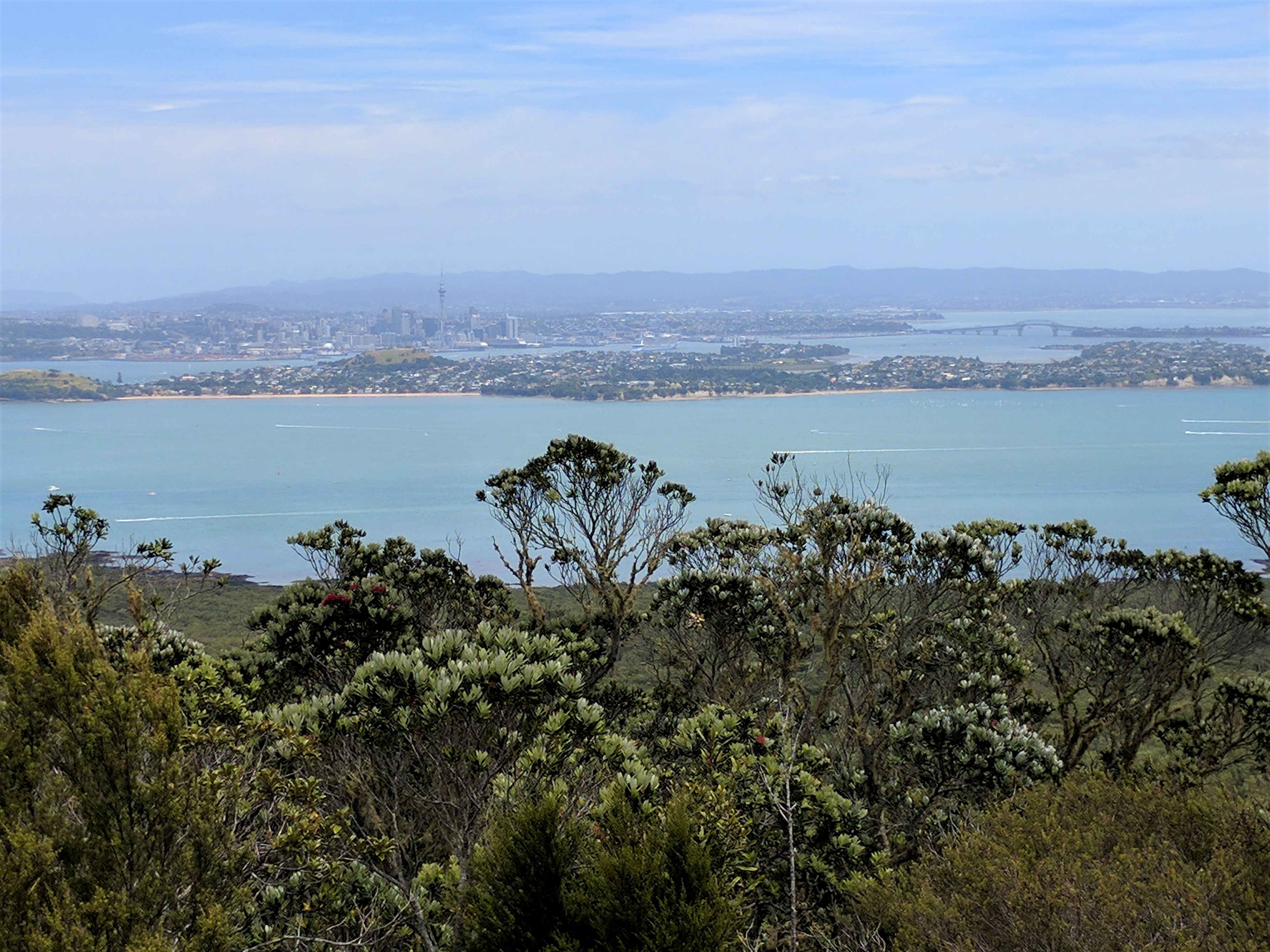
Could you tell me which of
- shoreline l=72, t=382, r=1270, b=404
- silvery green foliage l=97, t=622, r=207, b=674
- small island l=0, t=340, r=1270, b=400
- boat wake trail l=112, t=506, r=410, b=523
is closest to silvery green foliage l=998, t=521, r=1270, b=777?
silvery green foliage l=97, t=622, r=207, b=674

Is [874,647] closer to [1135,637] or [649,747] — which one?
[649,747]

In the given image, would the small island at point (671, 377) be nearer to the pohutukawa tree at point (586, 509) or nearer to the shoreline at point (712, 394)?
the shoreline at point (712, 394)

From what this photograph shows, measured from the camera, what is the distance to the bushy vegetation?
4.63 m

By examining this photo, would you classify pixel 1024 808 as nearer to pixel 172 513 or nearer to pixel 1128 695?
pixel 1128 695

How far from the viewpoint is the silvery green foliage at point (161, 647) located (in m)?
7.59

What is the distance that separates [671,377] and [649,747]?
96645mm

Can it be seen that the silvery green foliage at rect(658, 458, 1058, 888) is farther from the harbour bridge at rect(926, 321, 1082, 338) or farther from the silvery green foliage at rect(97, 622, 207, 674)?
the harbour bridge at rect(926, 321, 1082, 338)

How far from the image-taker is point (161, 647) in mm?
8383

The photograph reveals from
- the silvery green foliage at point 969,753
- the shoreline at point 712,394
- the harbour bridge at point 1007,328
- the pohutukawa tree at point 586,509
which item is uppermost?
the harbour bridge at point 1007,328

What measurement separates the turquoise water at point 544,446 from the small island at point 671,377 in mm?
2377

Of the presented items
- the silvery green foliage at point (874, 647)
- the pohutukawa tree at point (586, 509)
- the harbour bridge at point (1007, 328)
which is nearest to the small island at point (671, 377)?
the harbour bridge at point (1007, 328)

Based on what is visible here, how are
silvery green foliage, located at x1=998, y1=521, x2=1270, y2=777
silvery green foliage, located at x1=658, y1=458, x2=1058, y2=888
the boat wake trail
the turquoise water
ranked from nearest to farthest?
→ silvery green foliage, located at x1=658, y1=458, x2=1058, y2=888 < silvery green foliage, located at x1=998, y1=521, x2=1270, y2=777 < the turquoise water < the boat wake trail

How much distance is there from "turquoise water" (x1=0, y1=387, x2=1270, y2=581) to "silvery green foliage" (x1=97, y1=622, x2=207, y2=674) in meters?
23.6

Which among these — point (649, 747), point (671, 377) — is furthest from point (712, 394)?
point (649, 747)
